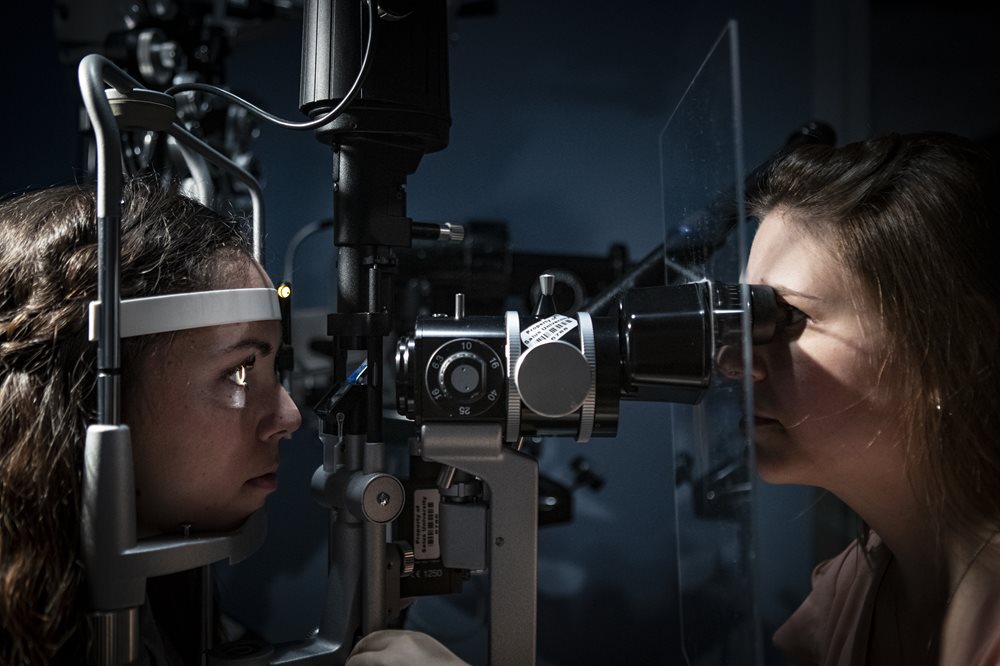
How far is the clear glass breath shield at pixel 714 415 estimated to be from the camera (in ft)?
2.04

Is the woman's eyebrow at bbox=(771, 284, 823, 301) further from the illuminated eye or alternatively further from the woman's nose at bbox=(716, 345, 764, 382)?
the illuminated eye

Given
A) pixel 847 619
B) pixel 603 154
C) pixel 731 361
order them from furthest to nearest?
1. pixel 603 154
2. pixel 847 619
3. pixel 731 361

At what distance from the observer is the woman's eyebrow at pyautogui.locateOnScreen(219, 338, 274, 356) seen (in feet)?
2.62

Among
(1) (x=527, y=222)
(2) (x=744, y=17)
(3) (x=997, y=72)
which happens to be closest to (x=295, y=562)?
(1) (x=527, y=222)

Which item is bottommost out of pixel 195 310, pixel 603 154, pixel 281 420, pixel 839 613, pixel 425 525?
pixel 839 613

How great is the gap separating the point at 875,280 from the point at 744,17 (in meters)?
1.93

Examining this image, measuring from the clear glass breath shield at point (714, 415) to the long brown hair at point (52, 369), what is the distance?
54 centimetres

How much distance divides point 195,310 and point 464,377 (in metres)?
0.27

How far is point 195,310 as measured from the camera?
750 millimetres

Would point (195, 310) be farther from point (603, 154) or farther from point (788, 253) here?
point (603, 154)

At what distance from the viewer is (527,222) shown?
8.09 ft

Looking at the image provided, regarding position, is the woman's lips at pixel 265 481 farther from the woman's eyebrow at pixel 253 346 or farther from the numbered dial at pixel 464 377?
the numbered dial at pixel 464 377

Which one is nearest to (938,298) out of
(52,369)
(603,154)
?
(52,369)

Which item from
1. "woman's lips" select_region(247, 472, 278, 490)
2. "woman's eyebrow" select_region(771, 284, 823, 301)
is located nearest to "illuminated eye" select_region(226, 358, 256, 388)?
"woman's lips" select_region(247, 472, 278, 490)
